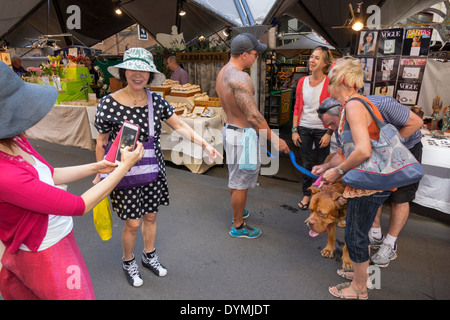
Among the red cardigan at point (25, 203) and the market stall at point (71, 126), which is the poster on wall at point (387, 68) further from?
the market stall at point (71, 126)

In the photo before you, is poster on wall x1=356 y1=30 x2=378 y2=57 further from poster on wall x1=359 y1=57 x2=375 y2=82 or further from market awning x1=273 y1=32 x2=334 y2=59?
market awning x1=273 y1=32 x2=334 y2=59

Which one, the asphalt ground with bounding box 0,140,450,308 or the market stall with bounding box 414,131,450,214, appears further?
→ the market stall with bounding box 414,131,450,214

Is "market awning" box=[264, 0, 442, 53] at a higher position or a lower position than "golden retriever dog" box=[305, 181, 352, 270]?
higher

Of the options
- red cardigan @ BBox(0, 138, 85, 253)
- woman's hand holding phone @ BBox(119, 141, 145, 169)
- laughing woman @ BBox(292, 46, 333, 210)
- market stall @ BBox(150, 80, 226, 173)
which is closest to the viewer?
red cardigan @ BBox(0, 138, 85, 253)

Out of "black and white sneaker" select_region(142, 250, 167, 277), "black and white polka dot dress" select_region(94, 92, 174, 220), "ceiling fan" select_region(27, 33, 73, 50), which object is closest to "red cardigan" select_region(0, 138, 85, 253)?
"black and white polka dot dress" select_region(94, 92, 174, 220)

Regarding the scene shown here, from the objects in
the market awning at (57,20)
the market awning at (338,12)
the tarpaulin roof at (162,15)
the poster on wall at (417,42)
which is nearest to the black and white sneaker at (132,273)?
the poster on wall at (417,42)

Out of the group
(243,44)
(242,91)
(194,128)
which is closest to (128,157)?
(242,91)

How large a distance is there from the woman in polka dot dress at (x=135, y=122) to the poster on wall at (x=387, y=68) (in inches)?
118

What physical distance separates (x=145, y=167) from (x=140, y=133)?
0.25 metres

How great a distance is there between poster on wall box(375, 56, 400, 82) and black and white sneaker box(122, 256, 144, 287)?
384 cm

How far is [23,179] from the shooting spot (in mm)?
1010

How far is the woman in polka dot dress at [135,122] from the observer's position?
1.94m

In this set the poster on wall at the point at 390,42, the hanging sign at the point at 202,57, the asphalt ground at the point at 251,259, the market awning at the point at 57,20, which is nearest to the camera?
the asphalt ground at the point at 251,259

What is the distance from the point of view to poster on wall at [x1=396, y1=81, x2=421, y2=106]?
3.86 m
